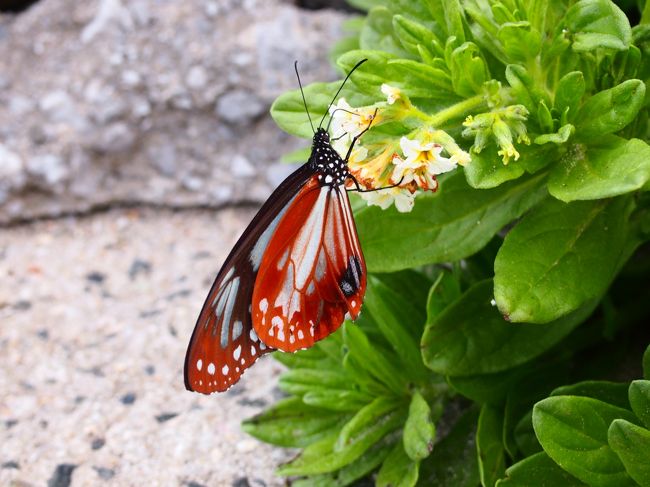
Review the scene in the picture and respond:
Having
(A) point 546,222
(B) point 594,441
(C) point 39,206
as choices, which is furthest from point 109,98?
(B) point 594,441

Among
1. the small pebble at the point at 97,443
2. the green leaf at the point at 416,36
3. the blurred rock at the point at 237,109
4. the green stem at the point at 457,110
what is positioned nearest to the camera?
the green stem at the point at 457,110

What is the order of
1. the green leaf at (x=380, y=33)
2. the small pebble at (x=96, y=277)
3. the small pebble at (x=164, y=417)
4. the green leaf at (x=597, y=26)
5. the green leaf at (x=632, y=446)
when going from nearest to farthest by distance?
the green leaf at (x=632, y=446) → the green leaf at (x=597, y=26) → the green leaf at (x=380, y=33) → the small pebble at (x=164, y=417) → the small pebble at (x=96, y=277)

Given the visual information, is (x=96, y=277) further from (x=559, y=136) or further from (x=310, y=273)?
(x=559, y=136)

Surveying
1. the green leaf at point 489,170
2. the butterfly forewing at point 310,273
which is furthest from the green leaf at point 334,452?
the green leaf at point 489,170

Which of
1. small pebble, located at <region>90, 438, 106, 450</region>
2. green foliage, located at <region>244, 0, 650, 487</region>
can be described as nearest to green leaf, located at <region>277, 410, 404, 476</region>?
green foliage, located at <region>244, 0, 650, 487</region>

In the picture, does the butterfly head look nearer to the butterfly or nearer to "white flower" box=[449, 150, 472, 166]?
the butterfly

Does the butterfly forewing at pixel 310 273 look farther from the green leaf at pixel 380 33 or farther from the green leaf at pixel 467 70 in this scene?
the green leaf at pixel 380 33

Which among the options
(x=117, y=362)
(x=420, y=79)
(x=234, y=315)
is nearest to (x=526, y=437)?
(x=234, y=315)
